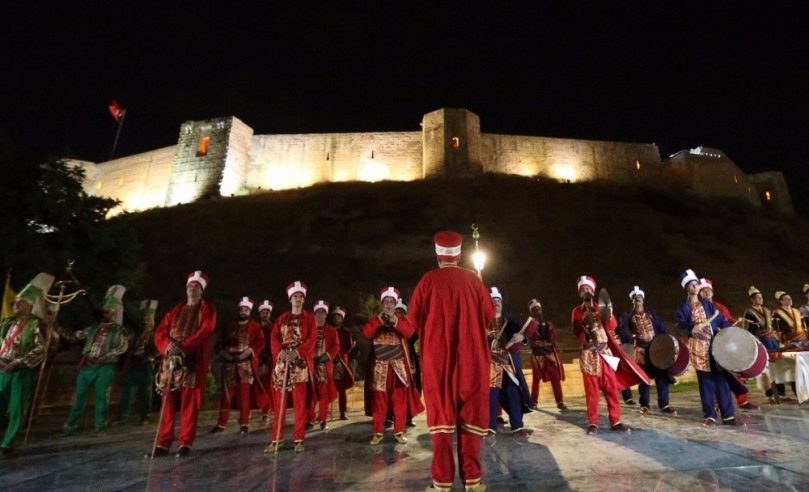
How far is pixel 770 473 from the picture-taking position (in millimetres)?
3172

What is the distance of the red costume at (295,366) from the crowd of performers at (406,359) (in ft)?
0.05

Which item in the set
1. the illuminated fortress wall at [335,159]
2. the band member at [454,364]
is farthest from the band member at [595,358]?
the illuminated fortress wall at [335,159]

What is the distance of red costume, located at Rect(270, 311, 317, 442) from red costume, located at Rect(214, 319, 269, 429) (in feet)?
4.63

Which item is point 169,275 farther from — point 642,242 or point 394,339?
point 642,242

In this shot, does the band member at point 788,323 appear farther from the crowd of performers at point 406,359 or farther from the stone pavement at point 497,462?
the stone pavement at point 497,462

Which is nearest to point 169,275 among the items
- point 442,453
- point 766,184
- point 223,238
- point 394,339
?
point 223,238

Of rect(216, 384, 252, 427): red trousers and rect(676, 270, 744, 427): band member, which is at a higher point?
rect(676, 270, 744, 427): band member

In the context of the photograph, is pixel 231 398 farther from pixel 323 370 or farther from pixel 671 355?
pixel 671 355

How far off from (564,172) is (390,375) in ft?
149

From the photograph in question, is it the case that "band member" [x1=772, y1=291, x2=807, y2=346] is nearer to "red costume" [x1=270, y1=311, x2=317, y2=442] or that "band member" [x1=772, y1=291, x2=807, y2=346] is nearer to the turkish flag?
"red costume" [x1=270, y1=311, x2=317, y2=442]

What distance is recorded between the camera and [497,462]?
13.0ft

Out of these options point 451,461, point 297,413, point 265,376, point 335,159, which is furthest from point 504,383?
point 335,159

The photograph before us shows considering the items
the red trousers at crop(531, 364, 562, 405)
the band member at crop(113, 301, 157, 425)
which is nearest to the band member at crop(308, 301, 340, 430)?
the band member at crop(113, 301, 157, 425)

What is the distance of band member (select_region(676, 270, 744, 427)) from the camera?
5.38 meters
